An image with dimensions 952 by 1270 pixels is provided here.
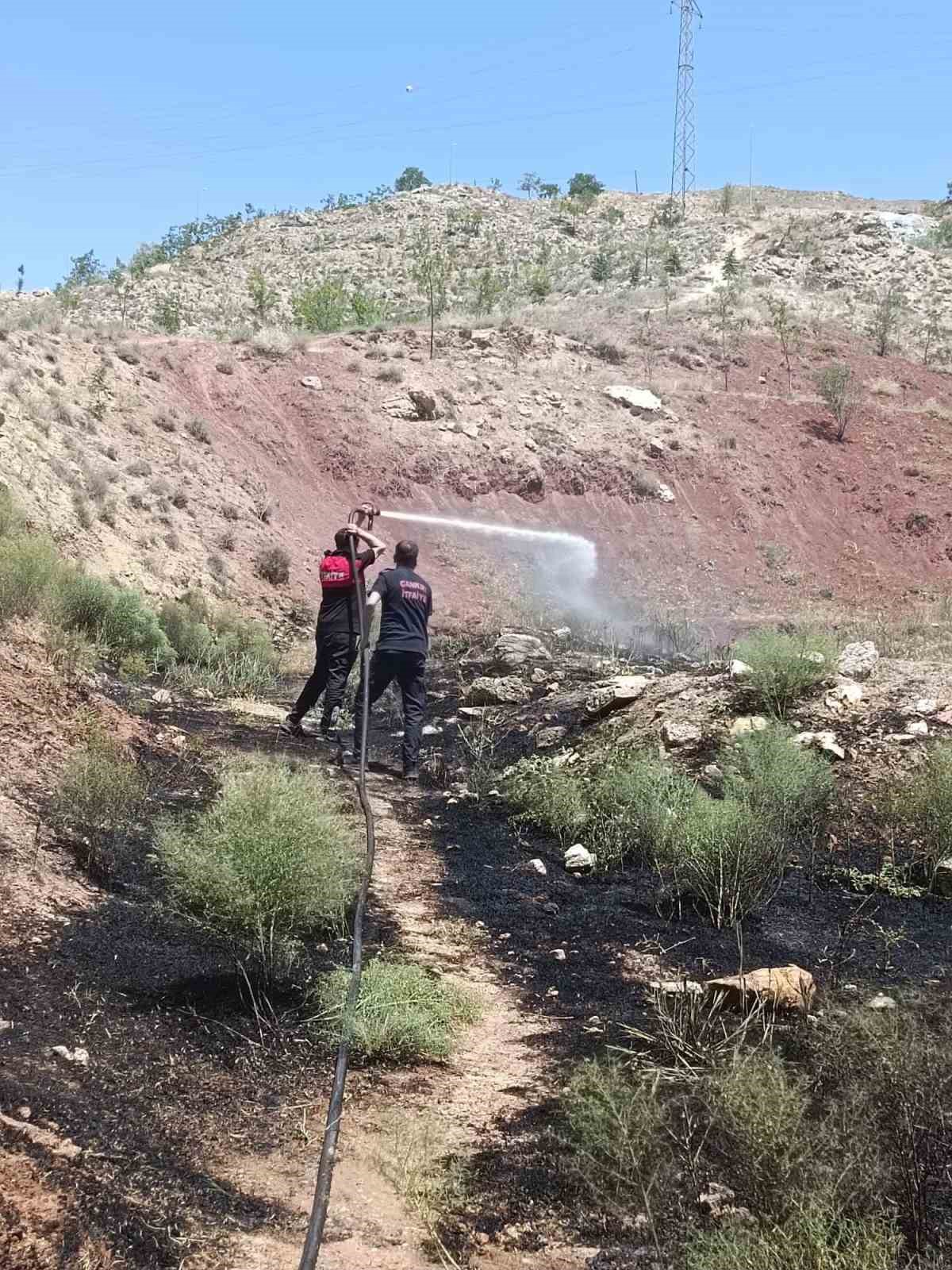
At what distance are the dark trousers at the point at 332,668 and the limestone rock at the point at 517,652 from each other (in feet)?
10.5

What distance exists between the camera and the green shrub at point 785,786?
682 cm

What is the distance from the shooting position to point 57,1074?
3.51m

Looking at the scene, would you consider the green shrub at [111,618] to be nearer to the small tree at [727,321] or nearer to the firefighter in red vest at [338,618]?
the firefighter in red vest at [338,618]

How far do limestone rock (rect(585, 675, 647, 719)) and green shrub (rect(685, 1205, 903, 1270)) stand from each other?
6708 mm

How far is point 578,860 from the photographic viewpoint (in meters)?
6.91

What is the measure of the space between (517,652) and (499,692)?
1578 millimetres

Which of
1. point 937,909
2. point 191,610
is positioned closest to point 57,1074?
point 937,909

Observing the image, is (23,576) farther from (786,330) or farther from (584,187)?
(584,187)

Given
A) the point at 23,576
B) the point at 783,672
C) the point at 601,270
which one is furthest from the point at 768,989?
the point at 601,270

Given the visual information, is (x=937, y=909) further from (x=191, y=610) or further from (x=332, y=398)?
(x=332, y=398)

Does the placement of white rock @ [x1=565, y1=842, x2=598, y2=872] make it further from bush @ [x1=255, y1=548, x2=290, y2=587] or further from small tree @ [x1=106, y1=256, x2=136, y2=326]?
small tree @ [x1=106, y1=256, x2=136, y2=326]

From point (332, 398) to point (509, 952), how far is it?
20404mm

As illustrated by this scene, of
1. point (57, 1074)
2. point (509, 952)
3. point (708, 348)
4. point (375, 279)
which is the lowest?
point (509, 952)

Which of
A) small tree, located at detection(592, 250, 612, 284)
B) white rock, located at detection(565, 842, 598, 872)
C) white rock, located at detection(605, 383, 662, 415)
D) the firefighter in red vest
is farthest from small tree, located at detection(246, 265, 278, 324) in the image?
white rock, located at detection(565, 842, 598, 872)
